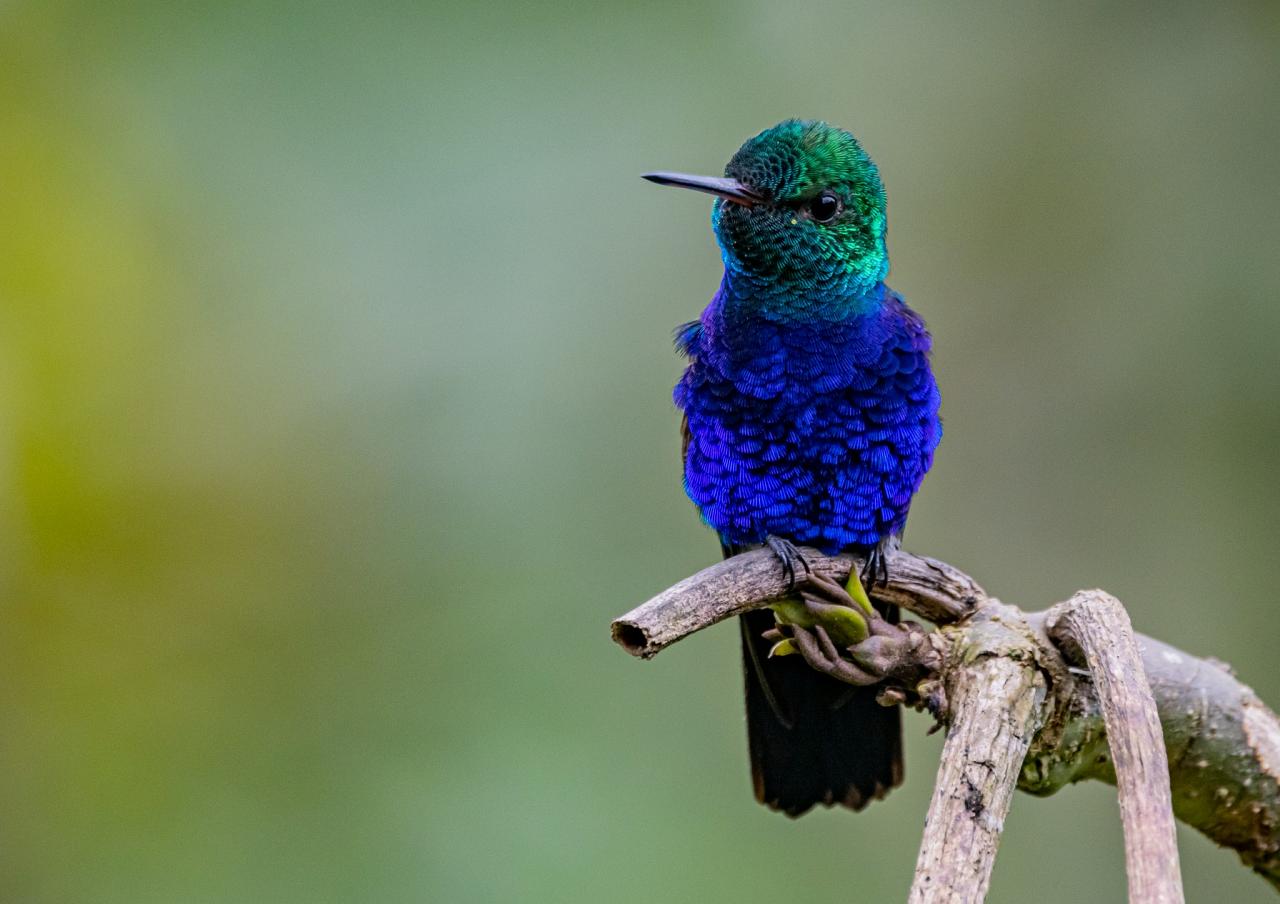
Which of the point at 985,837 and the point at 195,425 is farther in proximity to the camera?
the point at 195,425

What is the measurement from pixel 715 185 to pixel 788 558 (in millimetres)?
886

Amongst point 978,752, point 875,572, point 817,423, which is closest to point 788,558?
point 875,572

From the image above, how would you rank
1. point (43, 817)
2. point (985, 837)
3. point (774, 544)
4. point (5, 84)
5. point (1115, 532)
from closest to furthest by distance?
point (985, 837) → point (774, 544) → point (43, 817) → point (5, 84) → point (1115, 532)

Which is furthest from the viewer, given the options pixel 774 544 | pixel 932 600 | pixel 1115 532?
pixel 1115 532

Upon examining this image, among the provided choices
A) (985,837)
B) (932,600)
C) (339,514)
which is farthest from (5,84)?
(985,837)

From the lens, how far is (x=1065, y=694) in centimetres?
229

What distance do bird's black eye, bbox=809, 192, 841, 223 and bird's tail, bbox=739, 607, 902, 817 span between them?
996mm

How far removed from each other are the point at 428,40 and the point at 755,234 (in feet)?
7.43

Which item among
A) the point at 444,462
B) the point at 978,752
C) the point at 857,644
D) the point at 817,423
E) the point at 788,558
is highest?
the point at 817,423

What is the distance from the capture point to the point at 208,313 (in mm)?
4688

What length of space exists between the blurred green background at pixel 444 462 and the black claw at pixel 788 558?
1.77 m

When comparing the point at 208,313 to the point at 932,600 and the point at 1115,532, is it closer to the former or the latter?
the point at 932,600

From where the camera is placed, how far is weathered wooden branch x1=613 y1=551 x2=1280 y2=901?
217 cm

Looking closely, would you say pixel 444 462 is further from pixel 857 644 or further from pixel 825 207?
pixel 857 644
